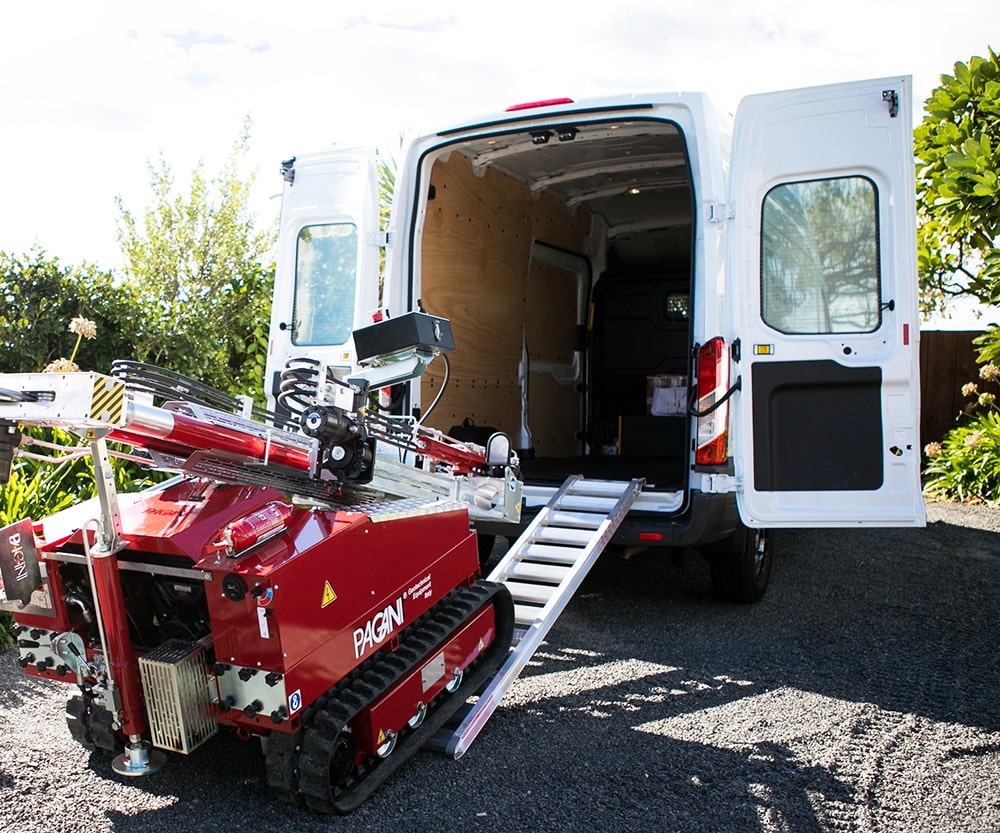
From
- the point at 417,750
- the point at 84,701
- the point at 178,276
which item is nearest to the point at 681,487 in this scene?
the point at 417,750

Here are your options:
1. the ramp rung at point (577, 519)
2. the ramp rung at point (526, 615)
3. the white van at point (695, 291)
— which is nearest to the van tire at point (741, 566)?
the white van at point (695, 291)

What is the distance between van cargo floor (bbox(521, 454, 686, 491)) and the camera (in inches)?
234

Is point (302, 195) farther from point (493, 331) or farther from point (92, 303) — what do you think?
point (92, 303)

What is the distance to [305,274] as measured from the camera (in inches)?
232

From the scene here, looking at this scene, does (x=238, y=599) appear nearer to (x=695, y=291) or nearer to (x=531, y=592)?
(x=531, y=592)

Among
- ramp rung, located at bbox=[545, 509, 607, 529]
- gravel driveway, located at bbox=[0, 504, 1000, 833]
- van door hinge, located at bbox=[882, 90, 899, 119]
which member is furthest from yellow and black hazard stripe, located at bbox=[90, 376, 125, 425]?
van door hinge, located at bbox=[882, 90, 899, 119]

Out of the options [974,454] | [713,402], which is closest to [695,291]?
[713,402]

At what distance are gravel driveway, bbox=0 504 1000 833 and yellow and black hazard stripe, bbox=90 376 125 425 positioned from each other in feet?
4.66

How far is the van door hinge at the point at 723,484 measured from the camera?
477cm

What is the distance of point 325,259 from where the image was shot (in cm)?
581

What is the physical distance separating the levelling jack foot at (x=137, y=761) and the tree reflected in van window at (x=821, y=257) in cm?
349

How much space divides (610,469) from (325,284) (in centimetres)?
240

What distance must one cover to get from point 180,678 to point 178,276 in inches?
493

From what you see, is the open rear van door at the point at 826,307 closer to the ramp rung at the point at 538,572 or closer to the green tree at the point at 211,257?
the ramp rung at the point at 538,572
